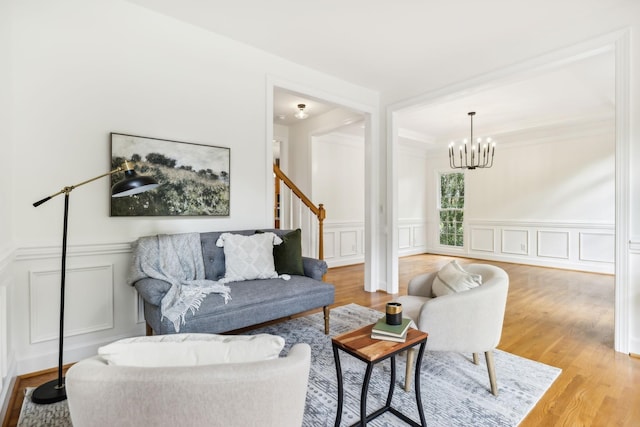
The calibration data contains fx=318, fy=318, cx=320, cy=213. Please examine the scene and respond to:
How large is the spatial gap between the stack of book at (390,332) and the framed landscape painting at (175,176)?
1961 mm

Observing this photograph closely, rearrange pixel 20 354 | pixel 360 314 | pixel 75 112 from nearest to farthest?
pixel 20 354, pixel 75 112, pixel 360 314

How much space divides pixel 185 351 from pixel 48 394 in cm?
176

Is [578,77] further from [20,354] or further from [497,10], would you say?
[20,354]

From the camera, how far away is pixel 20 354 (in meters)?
2.13

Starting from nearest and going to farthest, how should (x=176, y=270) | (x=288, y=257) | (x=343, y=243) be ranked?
(x=176, y=270) → (x=288, y=257) → (x=343, y=243)

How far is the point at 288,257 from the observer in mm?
2934

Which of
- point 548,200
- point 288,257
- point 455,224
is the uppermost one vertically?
point 548,200

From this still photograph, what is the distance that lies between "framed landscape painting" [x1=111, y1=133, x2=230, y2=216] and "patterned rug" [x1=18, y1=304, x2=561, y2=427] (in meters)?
1.42

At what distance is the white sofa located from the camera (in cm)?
70

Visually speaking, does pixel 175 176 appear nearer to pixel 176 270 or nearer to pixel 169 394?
pixel 176 270

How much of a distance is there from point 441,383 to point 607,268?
5197 millimetres

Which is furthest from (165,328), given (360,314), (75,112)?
(360,314)

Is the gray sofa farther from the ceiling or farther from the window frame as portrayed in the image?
the window frame

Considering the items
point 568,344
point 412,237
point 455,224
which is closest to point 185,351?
point 568,344
